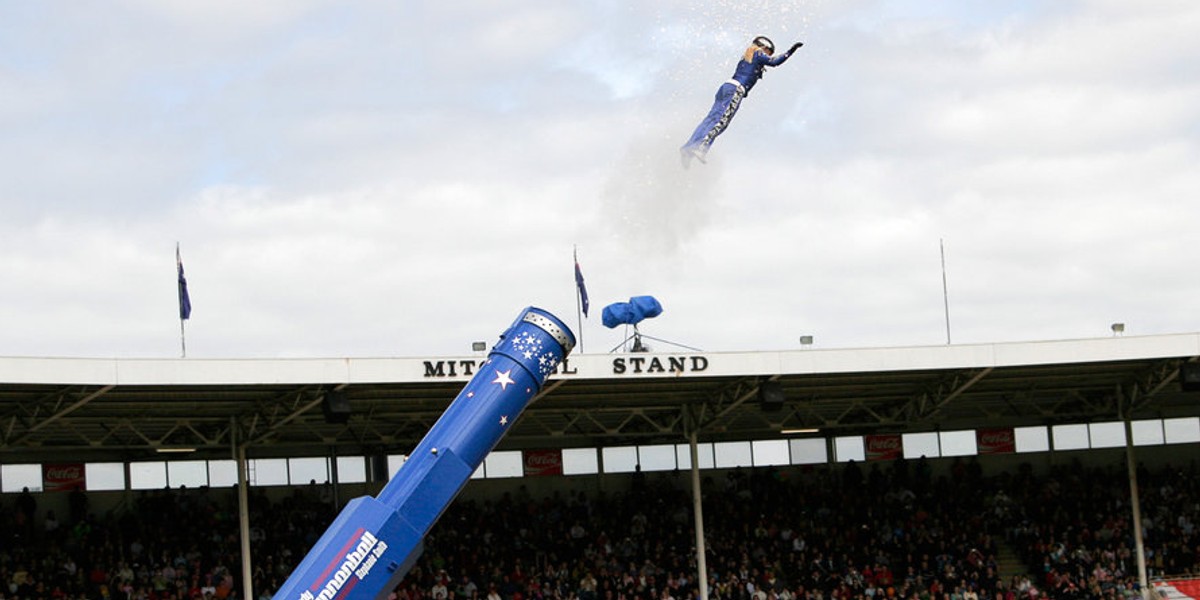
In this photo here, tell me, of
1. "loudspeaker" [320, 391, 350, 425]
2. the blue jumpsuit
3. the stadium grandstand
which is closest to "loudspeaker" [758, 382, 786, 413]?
the stadium grandstand

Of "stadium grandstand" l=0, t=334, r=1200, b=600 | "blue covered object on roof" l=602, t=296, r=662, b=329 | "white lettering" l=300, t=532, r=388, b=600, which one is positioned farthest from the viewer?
"stadium grandstand" l=0, t=334, r=1200, b=600

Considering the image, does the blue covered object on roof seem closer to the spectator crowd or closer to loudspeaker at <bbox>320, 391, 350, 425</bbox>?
loudspeaker at <bbox>320, 391, 350, 425</bbox>

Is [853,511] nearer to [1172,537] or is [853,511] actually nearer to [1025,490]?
[1025,490]

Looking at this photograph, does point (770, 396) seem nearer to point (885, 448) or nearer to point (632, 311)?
point (885, 448)

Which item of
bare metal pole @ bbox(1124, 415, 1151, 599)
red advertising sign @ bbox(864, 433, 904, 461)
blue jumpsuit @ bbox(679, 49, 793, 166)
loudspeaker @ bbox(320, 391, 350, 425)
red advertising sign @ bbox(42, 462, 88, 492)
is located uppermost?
blue jumpsuit @ bbox(679, 49, 793, 166)

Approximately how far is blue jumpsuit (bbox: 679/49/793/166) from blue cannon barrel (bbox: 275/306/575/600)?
486cm

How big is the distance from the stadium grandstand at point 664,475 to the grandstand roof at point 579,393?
85 millimetres

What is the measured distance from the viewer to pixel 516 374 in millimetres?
14867

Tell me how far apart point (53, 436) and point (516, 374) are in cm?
2709

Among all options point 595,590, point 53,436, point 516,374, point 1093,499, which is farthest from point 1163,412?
point 516,374

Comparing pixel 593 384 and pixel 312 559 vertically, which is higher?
pixel 593 384

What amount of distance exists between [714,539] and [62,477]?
16944mm

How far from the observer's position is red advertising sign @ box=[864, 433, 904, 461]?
4838cm

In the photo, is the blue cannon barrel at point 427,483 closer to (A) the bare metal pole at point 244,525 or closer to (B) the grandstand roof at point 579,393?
(B) the grandstand roof at point 579,393
